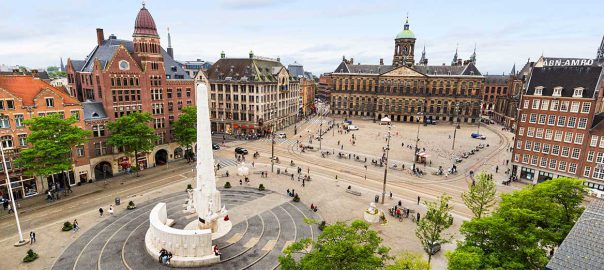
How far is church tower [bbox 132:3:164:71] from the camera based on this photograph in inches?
2416

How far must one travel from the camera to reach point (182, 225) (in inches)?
1593

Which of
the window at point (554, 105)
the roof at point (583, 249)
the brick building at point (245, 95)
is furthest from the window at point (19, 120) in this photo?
the window at point (554, 105)

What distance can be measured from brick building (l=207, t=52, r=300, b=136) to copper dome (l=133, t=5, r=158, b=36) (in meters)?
37.1

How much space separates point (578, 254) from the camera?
698 inches

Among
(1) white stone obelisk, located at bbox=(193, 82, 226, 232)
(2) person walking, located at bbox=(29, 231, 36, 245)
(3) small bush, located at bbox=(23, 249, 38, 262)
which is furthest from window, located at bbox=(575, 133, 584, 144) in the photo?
(2) person walking, located at bbox=(29, 231, 36, 245)

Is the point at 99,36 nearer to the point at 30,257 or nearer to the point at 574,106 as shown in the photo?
the point at 30,257

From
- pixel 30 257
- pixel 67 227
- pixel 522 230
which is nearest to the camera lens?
pixel 522 230

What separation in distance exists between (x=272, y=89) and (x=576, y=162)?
7858cm

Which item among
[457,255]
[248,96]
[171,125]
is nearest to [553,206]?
[457,255]

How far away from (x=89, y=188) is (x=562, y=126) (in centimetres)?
8449

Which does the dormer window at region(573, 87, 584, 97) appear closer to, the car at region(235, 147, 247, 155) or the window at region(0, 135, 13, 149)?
the car at region(235, 147, 247, 155)

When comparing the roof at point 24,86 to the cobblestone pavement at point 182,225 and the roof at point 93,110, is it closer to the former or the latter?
the roof at point 93,110

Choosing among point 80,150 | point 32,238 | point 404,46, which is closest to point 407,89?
point 404,46

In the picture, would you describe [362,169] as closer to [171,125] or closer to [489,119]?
[171,125]
